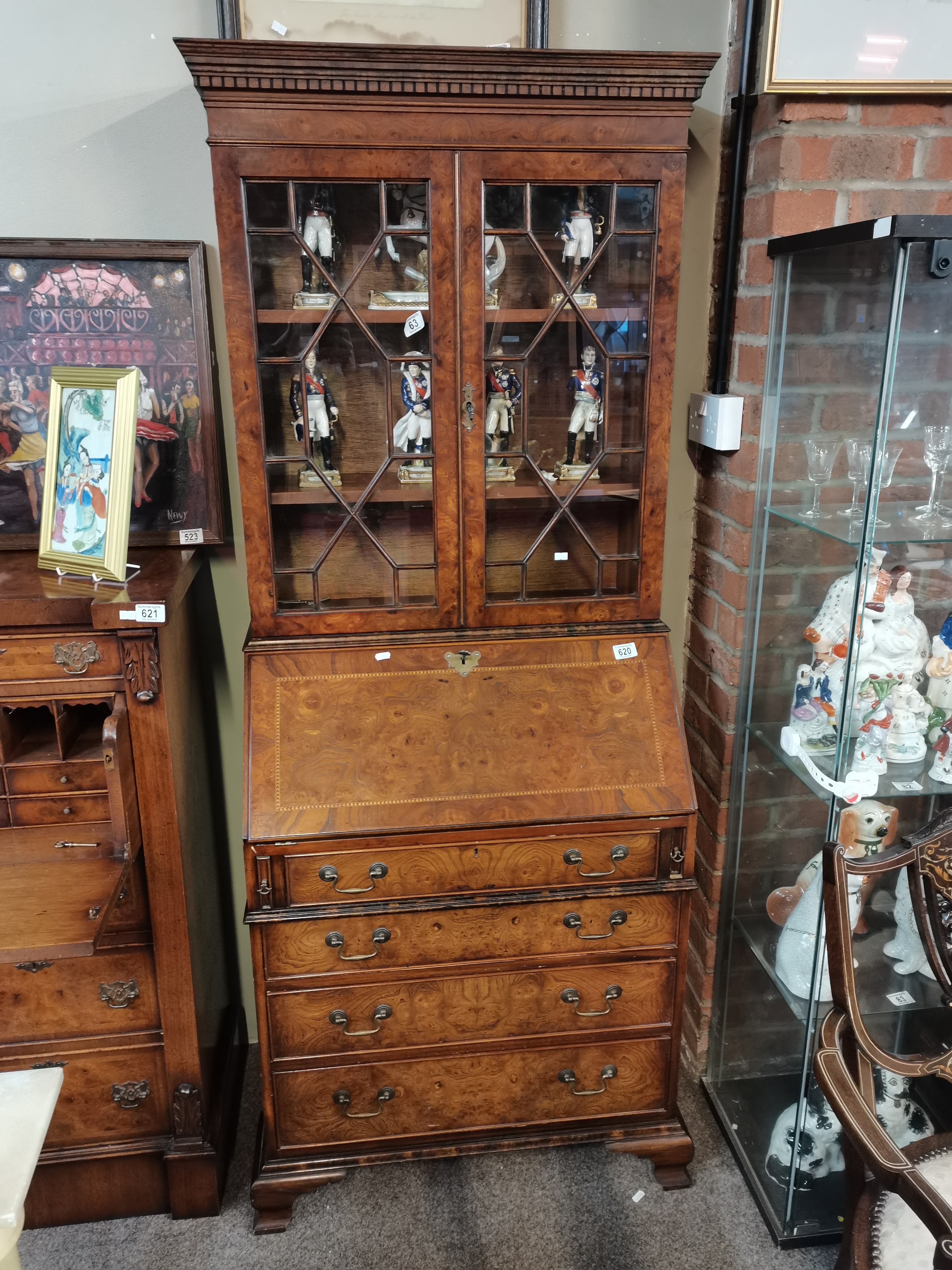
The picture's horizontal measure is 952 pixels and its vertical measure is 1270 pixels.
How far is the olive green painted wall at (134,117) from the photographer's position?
1.71 meters

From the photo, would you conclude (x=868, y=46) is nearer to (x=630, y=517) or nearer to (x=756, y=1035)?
(x=630, y=517)

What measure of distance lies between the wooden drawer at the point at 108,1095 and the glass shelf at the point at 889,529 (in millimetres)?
1598

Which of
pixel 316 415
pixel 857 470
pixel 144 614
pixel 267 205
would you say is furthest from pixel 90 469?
pixel 857 470

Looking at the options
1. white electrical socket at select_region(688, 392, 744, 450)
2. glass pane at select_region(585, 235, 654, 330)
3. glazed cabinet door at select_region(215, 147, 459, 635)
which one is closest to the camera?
glazed cabinet door at select_region(215, 147, 459, 635)

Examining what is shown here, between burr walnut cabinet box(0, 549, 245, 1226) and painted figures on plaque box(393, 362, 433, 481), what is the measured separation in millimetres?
487

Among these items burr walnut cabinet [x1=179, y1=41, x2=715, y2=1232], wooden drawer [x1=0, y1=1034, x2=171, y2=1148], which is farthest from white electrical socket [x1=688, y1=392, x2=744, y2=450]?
wooden drawer [x1=0, y1=1034, x2=171, y2=1148]

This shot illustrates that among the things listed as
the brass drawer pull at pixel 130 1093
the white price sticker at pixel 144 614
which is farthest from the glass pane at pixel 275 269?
the brass drawer pull at pixel 130 1093

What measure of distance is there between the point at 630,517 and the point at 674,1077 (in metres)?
1.15

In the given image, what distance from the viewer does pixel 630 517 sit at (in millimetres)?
1777

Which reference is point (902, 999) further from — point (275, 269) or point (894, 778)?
point (275, 269)

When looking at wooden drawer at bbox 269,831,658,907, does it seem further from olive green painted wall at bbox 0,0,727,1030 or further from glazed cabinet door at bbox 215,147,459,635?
olive green painted wall at bbox 0,0,727,1030

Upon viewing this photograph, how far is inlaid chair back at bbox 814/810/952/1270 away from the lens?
130 centimetres

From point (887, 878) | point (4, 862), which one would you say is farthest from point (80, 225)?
point (887, 878)

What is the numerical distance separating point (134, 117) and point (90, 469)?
28.0 inches
